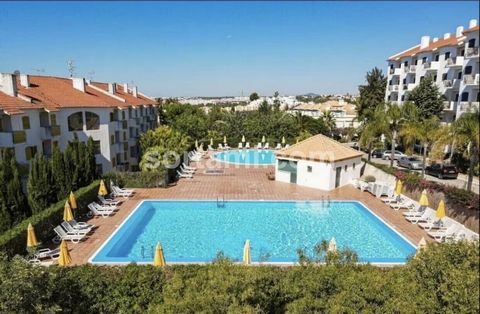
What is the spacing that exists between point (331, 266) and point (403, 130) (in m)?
23.5

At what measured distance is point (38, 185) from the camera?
59.3 feet

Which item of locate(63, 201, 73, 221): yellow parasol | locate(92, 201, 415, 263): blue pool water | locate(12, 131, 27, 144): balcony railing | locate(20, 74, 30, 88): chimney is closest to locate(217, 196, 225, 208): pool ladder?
locate(92, 201, 415, 263): blue pool water

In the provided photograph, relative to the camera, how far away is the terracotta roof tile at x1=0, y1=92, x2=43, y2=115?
66.9 feet

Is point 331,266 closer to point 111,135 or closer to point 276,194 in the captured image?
point 276,194

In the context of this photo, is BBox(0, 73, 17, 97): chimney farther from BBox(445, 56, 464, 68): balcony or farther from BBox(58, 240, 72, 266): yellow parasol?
BBox(445, 56, 464, 68): balcony

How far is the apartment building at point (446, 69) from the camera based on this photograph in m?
32.8

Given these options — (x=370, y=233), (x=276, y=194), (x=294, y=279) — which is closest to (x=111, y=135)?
(x=276, y=194)

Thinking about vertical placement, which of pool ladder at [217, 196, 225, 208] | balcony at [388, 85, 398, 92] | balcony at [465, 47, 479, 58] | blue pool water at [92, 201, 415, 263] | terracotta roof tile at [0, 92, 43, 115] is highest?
balcony at [465, 47, 479, 58]

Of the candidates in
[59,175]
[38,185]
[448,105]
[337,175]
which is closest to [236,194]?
[337,175]

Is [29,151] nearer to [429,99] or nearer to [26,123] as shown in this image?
[26,123]

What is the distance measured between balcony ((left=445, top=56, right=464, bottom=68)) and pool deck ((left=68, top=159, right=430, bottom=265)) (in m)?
23.1

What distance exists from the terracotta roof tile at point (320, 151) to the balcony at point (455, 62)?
2066 cm

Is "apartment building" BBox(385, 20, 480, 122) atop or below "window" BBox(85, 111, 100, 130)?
atop

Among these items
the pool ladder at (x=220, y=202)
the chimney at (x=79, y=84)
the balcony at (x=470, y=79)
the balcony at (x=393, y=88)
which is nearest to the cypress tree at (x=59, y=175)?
the pool ladder at (x=220, y=202)
